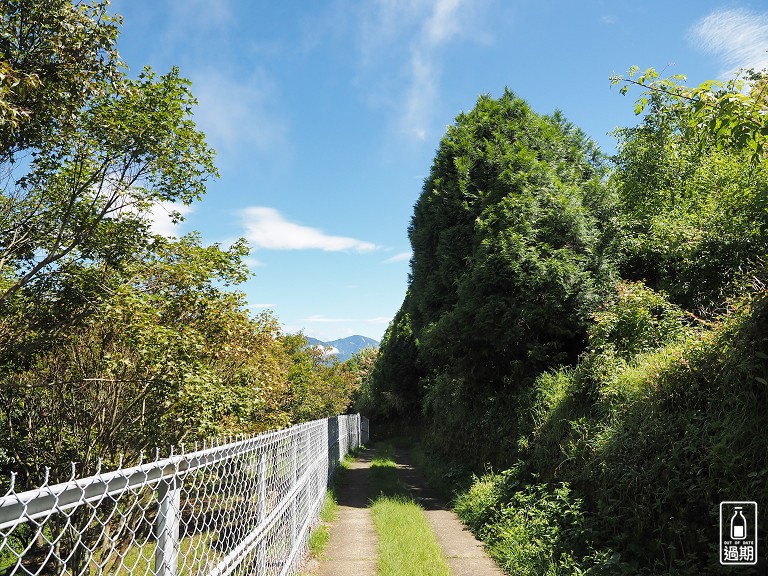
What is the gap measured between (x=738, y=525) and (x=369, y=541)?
4.84m

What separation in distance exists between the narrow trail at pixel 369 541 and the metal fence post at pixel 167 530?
168 inches

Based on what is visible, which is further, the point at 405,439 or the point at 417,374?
the point at 405,439

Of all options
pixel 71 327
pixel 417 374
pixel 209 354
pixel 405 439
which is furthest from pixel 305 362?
pixel 71 327

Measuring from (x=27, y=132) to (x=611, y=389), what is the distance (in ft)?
27.2

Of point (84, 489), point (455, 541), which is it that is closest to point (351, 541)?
point (455, 541)

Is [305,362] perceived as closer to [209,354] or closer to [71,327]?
[209,354]

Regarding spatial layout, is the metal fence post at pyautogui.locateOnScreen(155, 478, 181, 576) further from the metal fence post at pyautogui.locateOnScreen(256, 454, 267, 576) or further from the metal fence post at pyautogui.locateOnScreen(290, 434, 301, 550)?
the metal fence post at pyautogui.locateOnScreen(290, 434, 301, 550)

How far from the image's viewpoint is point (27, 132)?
5996 mm

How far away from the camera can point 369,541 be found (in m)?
7.27

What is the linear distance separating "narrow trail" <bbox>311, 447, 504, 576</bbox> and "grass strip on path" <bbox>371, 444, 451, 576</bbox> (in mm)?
166

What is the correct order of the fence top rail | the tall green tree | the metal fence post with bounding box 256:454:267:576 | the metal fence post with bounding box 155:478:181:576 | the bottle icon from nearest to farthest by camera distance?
the fence top rail, the metal fence post with bounding box 155:478:181:576, the metal fence post with bounding box 256:454:267:576, the bottle icon, the tall green tree

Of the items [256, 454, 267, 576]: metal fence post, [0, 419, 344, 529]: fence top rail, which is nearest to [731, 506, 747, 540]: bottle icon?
[256, 454, 267, 576]: metal fence post

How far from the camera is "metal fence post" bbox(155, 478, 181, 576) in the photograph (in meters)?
2.10

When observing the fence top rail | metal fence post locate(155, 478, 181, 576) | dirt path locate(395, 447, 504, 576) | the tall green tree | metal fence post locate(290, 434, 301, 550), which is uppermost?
the tall green tree
